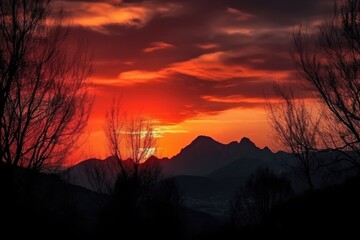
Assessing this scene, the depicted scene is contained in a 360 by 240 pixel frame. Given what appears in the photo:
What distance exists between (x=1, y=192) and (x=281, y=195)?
53.1 meters

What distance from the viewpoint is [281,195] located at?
64062 millimetres

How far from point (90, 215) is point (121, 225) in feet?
384

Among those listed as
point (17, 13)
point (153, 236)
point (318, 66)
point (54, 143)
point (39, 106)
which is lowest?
point (153, 236)

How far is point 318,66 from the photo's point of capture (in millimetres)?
21047

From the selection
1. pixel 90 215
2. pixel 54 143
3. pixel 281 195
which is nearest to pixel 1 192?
pixel 54 143

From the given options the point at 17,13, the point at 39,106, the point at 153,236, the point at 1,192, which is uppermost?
the point at 17,13

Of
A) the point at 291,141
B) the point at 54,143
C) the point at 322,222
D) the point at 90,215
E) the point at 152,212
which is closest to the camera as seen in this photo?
the point at 54,143

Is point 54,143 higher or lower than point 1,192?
higher

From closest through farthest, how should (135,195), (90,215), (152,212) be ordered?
(135,195) → (152,212) → (90,215)

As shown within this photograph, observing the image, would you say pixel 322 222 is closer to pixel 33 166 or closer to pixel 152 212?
pixel 33 166

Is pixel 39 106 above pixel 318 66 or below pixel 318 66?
below

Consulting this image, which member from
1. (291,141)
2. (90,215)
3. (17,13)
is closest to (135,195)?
(291,141)

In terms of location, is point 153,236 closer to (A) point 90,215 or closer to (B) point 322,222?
(B) point 322,222

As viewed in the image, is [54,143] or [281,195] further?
[281,195]
